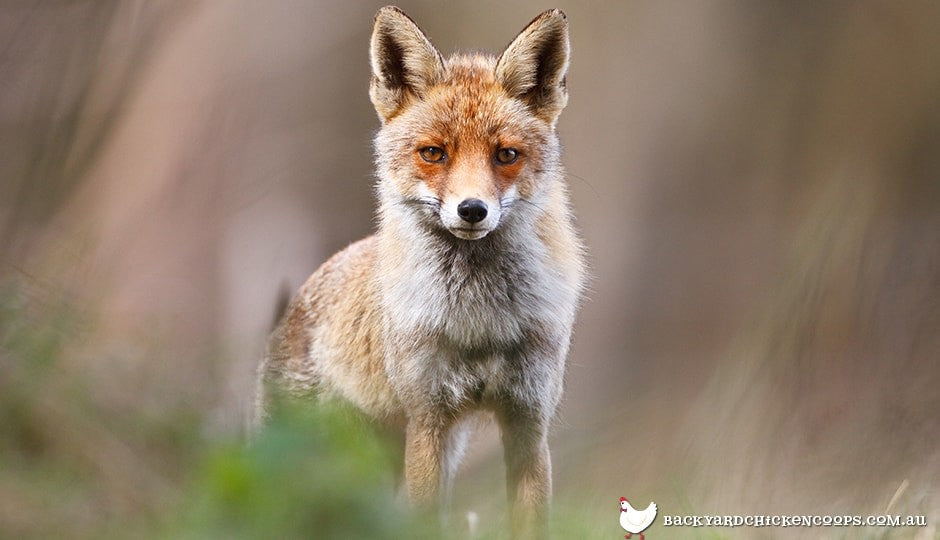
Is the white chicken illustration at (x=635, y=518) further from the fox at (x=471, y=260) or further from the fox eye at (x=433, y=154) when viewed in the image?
the fox eye at (x=433, y=154)

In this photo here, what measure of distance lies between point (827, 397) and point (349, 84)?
29.8 feet

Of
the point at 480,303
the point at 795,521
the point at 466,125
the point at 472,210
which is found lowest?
the point at 795,521

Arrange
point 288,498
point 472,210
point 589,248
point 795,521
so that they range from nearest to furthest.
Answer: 1. point 288,498
2. point 472,210
3. point 795,521
4. point 589,248

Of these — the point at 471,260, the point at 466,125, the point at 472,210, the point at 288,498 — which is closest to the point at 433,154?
the point at 466,125

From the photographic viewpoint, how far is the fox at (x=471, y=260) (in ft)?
17.4

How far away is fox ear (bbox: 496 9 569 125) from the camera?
5.46 m

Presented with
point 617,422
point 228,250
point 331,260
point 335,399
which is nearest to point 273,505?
point 617,422

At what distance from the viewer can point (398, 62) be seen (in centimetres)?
575

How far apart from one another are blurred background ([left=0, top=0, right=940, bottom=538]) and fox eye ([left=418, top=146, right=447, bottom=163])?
0.78m

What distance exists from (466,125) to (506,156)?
0.24 metres

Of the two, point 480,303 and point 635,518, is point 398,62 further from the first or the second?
point 635,518

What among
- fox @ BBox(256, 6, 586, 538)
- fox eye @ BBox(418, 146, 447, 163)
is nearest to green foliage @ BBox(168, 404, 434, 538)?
fox @ BBox(256, 6, 586, 538)

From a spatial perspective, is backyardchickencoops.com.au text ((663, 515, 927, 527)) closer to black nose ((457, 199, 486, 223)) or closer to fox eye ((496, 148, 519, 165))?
black nose ((457, 199, 486, 223))

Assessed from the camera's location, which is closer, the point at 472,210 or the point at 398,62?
the point at 472,210
